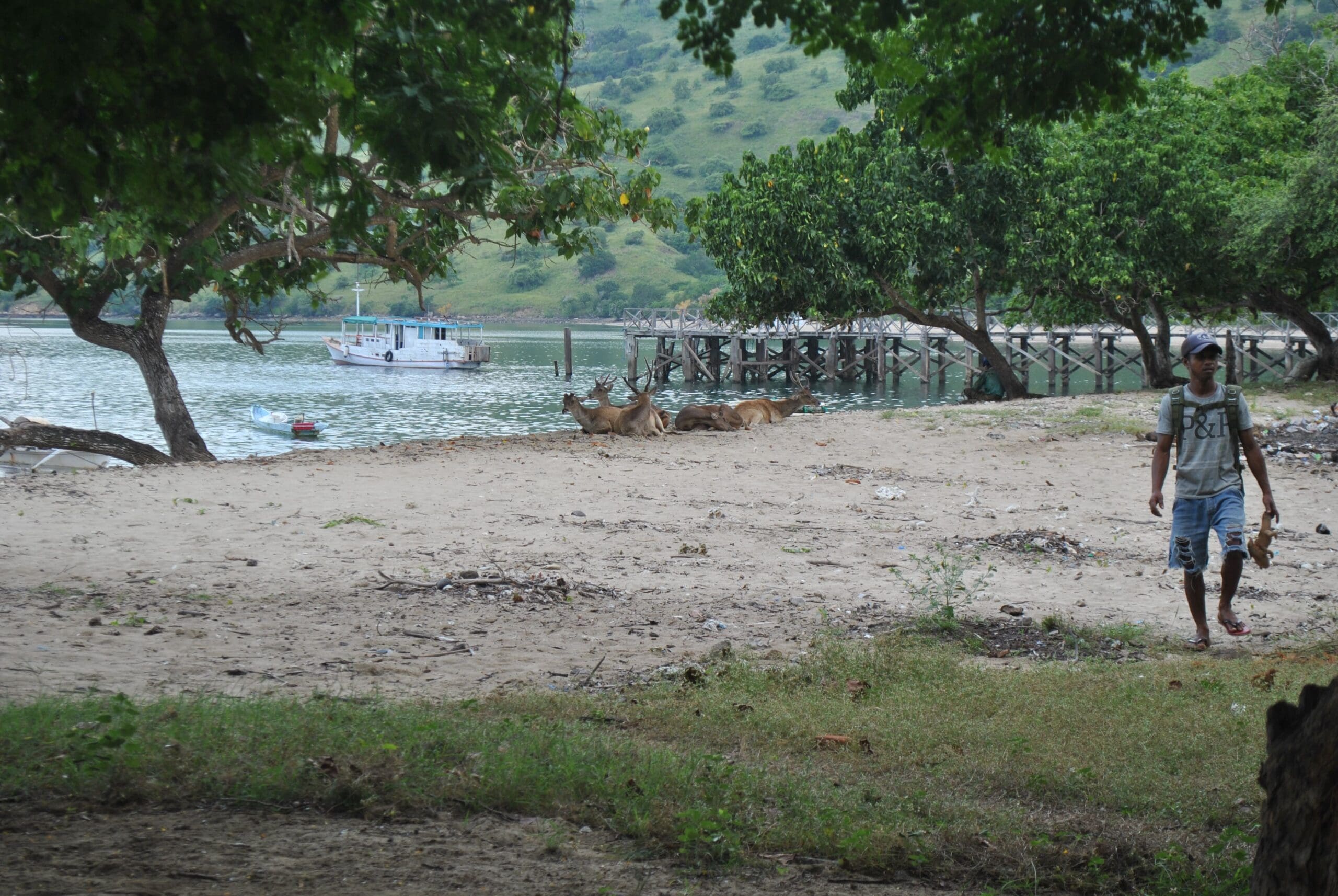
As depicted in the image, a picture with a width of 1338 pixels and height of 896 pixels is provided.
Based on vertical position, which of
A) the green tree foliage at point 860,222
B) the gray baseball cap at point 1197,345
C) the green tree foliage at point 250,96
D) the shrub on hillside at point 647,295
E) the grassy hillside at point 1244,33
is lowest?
the gray baseball cap at point 1197,345

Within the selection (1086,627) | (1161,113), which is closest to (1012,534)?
(1086,627)

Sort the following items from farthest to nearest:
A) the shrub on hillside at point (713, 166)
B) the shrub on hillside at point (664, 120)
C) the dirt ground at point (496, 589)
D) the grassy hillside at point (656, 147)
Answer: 1. the shrub on hillside at point (664, 120)
2. the shrub on hillside at point (713, 166)
3. the grassy hillside at point (656, 147)
4. the dirt ground at point (496, 589)

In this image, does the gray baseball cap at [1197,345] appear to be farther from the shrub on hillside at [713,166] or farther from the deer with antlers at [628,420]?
the shrub on hillside at [713,166]

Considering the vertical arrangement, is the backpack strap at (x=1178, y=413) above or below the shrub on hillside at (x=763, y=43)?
below

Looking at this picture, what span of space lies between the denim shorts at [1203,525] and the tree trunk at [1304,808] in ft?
12.5

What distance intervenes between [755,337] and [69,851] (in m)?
44.4

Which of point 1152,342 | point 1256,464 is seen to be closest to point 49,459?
point 1256,464

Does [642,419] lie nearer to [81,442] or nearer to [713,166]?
[81,442]

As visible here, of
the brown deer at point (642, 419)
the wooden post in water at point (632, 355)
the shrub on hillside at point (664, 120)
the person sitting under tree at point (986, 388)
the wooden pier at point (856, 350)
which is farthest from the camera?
the shrub on hillside at point (664, 120)

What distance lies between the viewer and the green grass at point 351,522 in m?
10.4

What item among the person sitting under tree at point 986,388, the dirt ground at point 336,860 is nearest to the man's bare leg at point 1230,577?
the dirt ground at point 336,860

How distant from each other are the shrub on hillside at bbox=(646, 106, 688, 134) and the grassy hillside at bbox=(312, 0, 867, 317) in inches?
5.0

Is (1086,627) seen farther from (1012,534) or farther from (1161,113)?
(1161,113)

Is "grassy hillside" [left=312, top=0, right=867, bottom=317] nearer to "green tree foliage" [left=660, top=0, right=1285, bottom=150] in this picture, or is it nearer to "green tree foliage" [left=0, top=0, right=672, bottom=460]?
"green tree foliage" [left=660, top=0, right=1285, bottom=150]
